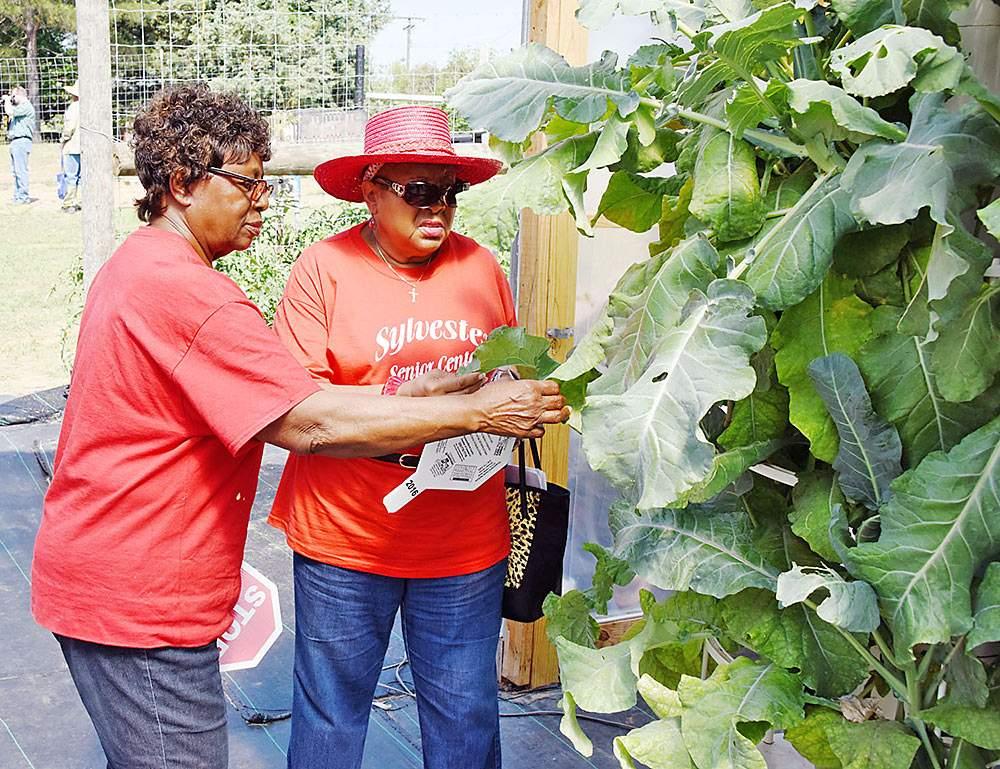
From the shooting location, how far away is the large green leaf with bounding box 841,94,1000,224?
1.64 metres

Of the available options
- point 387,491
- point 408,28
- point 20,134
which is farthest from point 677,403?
point 20,134

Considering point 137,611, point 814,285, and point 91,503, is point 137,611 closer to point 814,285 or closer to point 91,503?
point 91,503

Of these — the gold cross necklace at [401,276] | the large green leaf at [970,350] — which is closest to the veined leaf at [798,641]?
the large green leaf at [970,350]

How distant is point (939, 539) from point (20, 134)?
1581 centimetres

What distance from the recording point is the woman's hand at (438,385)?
2514 mm

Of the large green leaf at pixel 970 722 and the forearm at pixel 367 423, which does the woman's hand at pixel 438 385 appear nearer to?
the forearm at pixel 367 423

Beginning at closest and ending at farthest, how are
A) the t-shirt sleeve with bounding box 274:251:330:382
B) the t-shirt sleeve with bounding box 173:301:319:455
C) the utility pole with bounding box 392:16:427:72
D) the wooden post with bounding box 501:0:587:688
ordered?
the t-shirt sleeve with bounding box 173:301:319:455, the t-shirt sleeve with bounding box 274:251:330:382, the wooden post with bounding box 501:0:587:688, the utility pole with bounding box 392:16:427:72

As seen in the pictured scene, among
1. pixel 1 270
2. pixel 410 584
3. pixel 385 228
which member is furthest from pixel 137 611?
pixel 1 270

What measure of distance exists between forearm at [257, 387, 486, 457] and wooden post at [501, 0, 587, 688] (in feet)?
4.85

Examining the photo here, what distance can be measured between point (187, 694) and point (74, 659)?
23cm

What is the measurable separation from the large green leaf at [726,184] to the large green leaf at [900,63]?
232mm

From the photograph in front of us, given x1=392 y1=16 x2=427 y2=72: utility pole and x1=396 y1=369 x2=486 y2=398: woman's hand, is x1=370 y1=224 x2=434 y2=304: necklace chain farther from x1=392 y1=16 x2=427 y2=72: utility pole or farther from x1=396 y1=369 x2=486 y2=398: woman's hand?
x1=392 y1=16 x2=427 y2=72: utility pole

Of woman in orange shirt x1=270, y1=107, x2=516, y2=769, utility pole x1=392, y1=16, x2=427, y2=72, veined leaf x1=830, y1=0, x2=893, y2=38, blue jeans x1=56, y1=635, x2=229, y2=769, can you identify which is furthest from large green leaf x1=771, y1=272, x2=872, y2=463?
utility pole x1=392, y1=16, x2=427, y2=72

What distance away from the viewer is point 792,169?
2.09 metres
